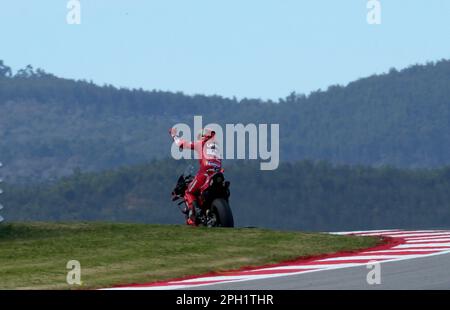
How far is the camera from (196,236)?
19.6 m

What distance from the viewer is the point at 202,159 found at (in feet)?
71.3

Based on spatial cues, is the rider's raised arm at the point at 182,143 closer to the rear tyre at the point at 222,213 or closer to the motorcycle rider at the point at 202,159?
the motorcycle rider at the point at 202,159

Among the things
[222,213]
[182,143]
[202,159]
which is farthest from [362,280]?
[182,143]

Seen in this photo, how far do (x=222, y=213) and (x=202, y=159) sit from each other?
1001 millimetres

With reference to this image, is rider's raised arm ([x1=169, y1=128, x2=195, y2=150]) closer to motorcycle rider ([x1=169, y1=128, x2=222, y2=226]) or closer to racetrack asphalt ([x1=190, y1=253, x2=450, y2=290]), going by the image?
motorcycle rider ([x1=169, y1=128, x2=222, y2=226])

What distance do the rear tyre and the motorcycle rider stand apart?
492 mm

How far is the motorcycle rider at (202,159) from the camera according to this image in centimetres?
2159

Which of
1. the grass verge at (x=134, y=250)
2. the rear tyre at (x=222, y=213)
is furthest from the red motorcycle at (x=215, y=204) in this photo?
the grass verge at (x=134, y=250)

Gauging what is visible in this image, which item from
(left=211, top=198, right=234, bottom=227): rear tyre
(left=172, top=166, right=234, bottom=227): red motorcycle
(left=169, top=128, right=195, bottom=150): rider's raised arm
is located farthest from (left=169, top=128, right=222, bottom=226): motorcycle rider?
(left=211, top=198, right=234, bottom=227): rear tyre

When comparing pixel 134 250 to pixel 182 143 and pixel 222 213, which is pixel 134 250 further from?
pixel 182 143

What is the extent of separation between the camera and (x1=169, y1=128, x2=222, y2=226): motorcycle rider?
21594mm

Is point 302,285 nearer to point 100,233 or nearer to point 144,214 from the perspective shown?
point 100,233

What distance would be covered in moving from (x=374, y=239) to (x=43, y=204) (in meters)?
129
